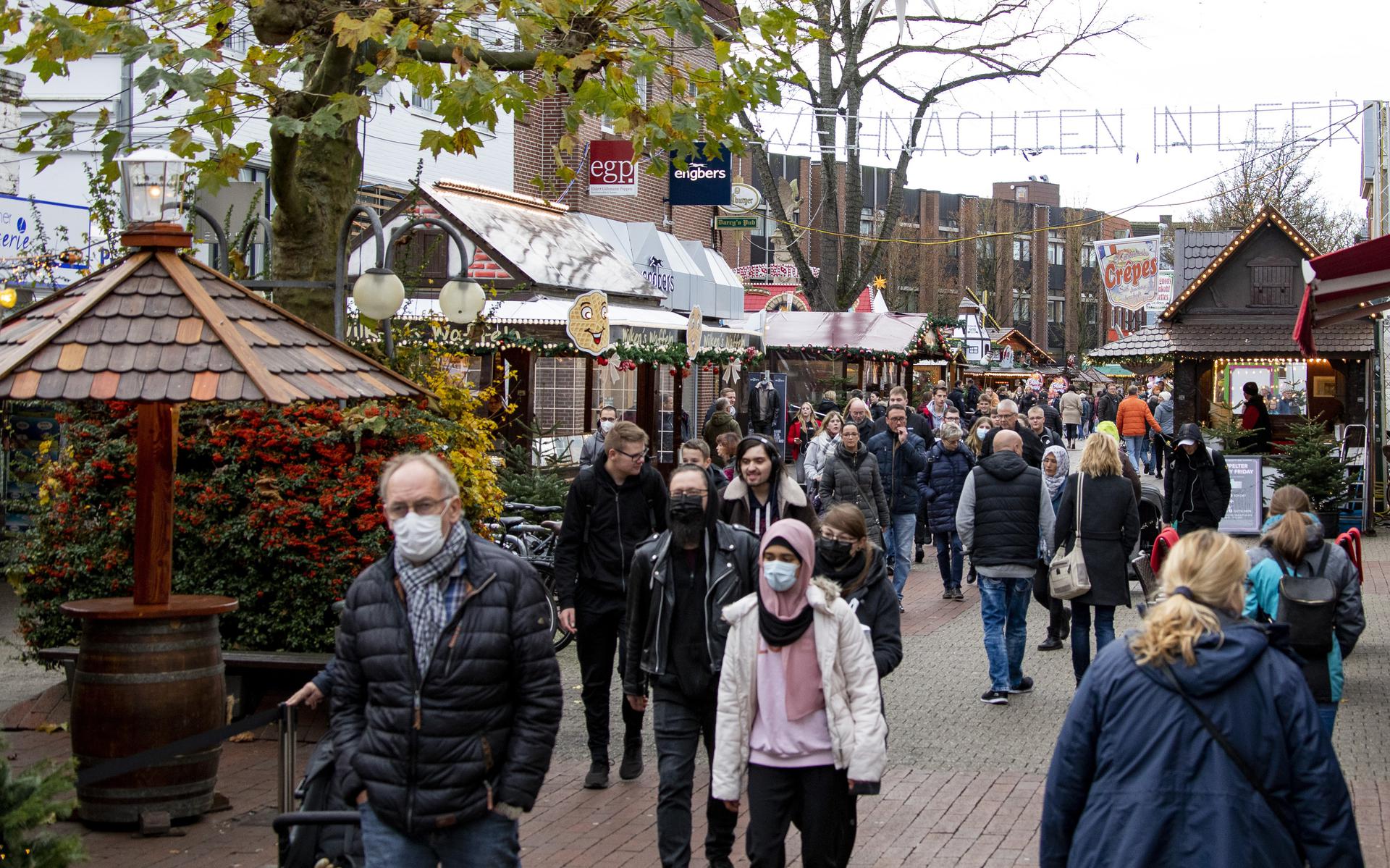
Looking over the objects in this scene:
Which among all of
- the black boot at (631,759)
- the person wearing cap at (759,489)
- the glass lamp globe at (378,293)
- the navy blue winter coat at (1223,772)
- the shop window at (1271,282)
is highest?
the shop window at (1271,282)

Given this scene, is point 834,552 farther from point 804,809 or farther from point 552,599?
point 552,599

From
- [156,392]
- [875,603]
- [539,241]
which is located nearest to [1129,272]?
[539,241]

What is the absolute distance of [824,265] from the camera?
3462 centimetres

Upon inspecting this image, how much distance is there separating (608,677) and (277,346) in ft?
8.07

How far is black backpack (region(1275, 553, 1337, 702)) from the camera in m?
6.95

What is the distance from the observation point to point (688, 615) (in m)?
6.20

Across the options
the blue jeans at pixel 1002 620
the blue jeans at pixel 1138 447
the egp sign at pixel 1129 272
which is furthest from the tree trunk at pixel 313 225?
the egp sign at pixel 1129 272

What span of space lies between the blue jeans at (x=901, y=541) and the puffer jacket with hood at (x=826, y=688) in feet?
27.5

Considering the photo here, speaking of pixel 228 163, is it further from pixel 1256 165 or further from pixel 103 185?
pixel 1256 165

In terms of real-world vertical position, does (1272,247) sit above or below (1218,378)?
above

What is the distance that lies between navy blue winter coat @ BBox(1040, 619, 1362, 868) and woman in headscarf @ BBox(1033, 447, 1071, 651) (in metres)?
6.51

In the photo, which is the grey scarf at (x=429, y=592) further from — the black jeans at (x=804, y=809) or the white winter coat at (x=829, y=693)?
the black jeans at (x=804, y=809)

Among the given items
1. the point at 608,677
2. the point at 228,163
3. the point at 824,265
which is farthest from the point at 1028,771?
the point at 824,265

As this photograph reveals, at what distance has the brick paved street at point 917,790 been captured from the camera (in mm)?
6527
